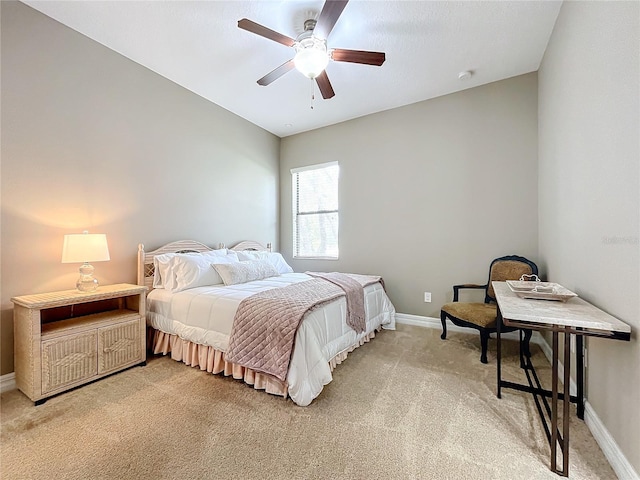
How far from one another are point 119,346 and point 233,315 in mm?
1054

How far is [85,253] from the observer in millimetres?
2246

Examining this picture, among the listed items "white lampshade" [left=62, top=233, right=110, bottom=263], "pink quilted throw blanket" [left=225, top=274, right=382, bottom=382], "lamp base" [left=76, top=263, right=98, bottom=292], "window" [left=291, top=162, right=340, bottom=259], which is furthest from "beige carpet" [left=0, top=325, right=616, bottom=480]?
"window" [left=291, top=162, right=340, bottom=259]

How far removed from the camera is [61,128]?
2.45 meters

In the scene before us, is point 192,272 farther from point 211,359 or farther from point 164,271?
point 211,359

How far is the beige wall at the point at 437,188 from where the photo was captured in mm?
3215

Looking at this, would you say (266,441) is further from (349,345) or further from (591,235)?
(591,235)

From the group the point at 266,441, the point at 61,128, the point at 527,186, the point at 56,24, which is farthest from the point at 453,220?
the point at 56,24

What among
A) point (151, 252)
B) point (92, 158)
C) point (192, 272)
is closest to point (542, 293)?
point (192, 272)

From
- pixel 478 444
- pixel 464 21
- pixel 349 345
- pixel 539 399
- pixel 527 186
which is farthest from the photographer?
pixel 527 186

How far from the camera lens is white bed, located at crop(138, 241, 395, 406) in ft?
6.50

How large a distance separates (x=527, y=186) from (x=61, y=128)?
15.2 ft

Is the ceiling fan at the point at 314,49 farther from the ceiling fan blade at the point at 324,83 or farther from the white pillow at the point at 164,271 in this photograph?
the white pillow at the point at 164,271

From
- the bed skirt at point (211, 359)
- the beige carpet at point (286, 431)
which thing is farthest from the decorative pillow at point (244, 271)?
the beige carpet at point (286, 431)

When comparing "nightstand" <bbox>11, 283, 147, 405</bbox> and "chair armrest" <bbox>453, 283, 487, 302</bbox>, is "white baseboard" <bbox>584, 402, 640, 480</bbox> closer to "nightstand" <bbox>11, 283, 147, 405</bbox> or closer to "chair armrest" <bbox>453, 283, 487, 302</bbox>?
"chair armrest" <bbox>453, 283, 487, 302</bbox>
